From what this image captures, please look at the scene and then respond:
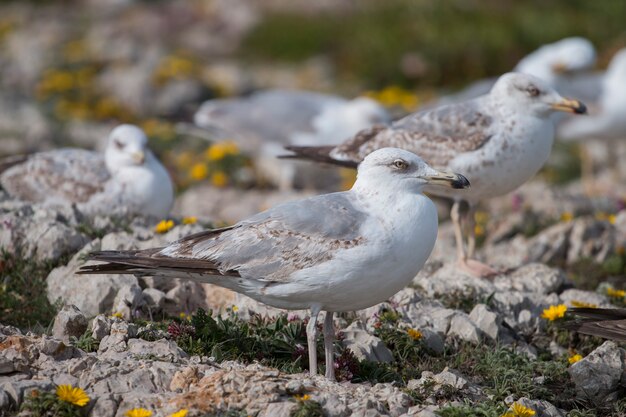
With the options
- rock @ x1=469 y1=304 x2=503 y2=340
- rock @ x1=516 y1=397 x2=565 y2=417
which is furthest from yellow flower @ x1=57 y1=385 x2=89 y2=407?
rock @ x1=469 y1=304 x2=503 y2=340

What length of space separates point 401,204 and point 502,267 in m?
2.81

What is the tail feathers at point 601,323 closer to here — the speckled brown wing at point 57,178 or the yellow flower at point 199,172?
the speckled brown wing at point 57,178

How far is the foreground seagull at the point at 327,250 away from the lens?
19.2ft

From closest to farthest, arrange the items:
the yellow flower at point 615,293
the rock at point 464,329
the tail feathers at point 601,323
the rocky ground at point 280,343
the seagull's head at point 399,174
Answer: the rocky ground at point 280,343 → the seagull's head at point 399,174 → the tail feathers at point 601,323 → the rock at point 464,329 → the yellow flower at point 615,293

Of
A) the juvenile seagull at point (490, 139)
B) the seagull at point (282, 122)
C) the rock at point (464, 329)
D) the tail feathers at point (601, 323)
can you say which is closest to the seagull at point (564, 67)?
the seagull at point (282, 122)

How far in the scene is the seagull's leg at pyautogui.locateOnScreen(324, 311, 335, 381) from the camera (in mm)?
5891

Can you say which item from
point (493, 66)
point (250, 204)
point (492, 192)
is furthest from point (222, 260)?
point (493, 66)

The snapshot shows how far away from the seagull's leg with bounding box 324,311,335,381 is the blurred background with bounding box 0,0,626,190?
6129 millimetres

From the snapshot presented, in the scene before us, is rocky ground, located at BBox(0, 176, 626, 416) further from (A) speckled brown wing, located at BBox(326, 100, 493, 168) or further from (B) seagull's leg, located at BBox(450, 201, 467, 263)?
(A) speckled brown wing, located at BBox(326, 100, 493, 168)

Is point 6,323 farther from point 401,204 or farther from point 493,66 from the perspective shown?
point 493,66

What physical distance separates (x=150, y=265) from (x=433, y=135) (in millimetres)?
3325

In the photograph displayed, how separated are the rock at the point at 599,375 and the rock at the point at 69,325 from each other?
2.93 metres

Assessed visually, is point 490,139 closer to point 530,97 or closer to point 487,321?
point 530,97

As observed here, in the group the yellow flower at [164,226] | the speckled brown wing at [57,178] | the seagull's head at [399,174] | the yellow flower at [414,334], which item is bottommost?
the yellow flower at [414,334]
